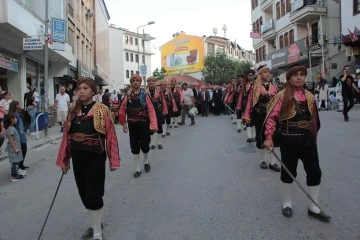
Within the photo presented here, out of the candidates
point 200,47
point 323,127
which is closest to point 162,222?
point 323,127

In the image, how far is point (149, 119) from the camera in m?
7.63

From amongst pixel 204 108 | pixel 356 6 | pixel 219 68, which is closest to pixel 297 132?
pixel 204 108

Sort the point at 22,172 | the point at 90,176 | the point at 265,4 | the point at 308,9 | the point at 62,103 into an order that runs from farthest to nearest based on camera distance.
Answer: the point at 265,4, the point at 308,9, the point at 62,103, the point at 22,172, the point at 90,176

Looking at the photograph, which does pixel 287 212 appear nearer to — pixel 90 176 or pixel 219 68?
pixel 90 176

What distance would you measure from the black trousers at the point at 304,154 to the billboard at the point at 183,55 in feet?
252

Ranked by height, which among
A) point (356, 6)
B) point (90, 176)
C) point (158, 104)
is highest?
point (356, 6)

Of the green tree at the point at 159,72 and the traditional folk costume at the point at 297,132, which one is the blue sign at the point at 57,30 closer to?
the traditional folk costume at the point at 297,132

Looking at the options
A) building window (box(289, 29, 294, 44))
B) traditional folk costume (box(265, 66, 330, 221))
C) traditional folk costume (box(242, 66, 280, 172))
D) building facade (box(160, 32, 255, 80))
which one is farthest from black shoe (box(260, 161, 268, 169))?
building facade (box(160, 32, 255, 80))

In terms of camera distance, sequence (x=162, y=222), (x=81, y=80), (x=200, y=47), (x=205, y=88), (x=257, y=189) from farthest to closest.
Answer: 1. (x=200, y=47)
2. (x=205, y=88)
3. (x=257, y=189)
4. (x=162, y=222)
5. (x=81, y=80)

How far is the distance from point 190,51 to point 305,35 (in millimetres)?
50877

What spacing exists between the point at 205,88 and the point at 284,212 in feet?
66.3

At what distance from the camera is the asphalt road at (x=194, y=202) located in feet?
15.1

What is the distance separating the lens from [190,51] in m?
84.9

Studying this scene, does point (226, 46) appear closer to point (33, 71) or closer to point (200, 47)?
point (200, 47)
